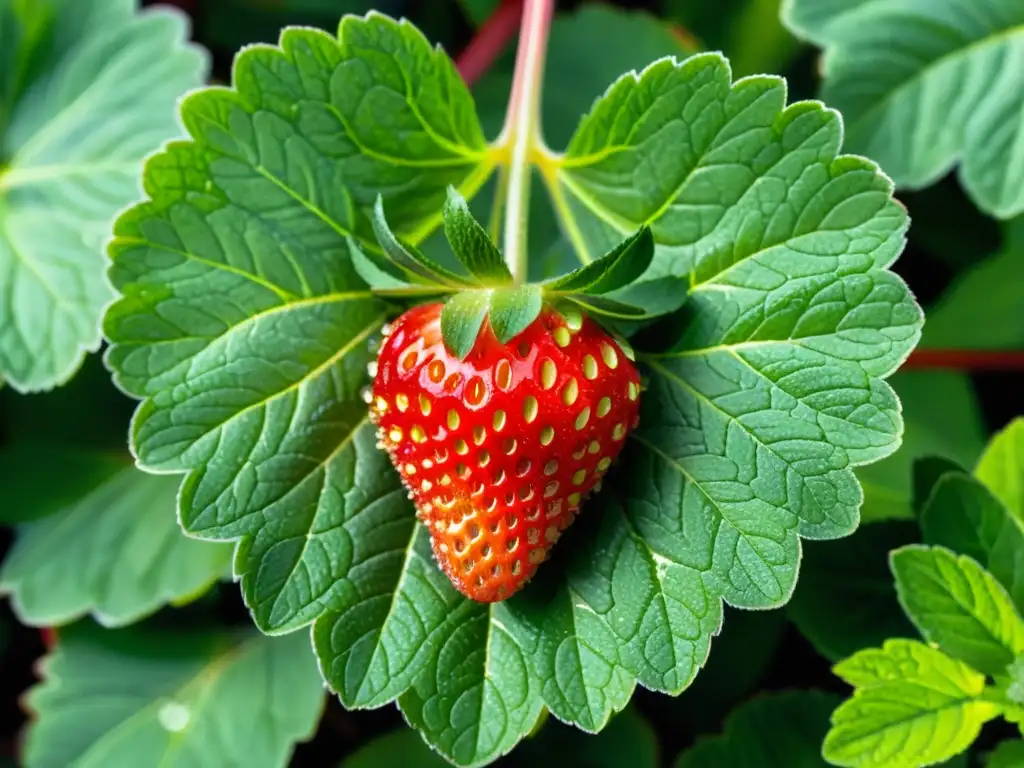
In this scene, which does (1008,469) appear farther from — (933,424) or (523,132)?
(523,132)

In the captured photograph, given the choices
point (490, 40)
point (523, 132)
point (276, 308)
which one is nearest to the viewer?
point (276, 308)

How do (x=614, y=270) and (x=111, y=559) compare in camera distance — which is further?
(x=111, y=559)

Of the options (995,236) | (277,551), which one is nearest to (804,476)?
(277,551)

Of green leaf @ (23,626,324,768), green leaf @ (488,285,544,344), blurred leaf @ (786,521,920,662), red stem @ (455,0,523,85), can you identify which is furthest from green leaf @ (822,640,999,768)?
red stem @ (455,0,523,85)

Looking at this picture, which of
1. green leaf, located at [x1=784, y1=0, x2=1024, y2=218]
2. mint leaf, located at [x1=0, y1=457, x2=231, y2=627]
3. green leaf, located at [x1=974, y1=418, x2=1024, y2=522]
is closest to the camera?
green leaf, located at [x1=974, y1=418, x2=1024, y2=522]

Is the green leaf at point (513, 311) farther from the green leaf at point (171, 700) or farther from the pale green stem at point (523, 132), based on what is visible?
the green leaf at point (171, 700)

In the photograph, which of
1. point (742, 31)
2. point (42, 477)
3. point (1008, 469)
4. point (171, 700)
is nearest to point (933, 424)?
point (1008, 469)

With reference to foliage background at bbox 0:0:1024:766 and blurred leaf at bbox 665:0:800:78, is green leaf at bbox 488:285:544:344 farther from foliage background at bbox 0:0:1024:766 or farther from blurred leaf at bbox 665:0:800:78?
blurred leaf at bbox 665:0:800:78
